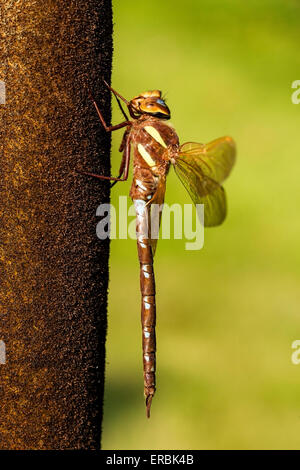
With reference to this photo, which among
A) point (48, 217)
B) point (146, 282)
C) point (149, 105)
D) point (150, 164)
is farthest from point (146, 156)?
point (48, 217)

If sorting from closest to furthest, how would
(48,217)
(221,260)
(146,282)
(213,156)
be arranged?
(48,217) < (146,282) < (213,156) < (221,260)

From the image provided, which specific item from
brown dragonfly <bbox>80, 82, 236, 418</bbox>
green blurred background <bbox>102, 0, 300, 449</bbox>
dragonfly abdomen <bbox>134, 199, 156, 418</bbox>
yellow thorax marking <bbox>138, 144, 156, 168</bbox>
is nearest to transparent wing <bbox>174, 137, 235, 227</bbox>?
brown dragonfly <bbox>80, 82, 236, 418</bbox>

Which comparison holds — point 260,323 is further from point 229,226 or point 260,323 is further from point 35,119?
point 35,119

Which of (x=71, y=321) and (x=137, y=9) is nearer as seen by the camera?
(x=71, y=321)

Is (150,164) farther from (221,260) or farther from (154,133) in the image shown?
(221,260)

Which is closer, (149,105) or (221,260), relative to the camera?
(149,105)
